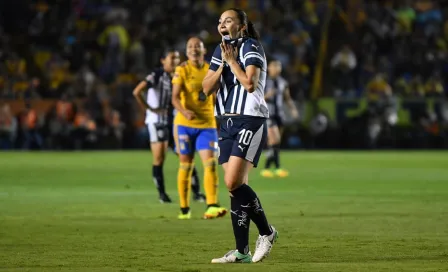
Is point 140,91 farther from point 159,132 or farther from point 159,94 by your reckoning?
point 159,132

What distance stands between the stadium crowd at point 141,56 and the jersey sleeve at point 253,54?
24.4 metres

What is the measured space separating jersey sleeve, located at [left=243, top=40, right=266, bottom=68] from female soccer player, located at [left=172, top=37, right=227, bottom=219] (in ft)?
15.2

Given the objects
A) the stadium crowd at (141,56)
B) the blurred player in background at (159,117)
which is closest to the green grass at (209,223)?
the blurred player in background at (159,117)

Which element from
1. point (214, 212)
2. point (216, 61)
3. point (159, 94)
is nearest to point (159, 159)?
point (159, 94)

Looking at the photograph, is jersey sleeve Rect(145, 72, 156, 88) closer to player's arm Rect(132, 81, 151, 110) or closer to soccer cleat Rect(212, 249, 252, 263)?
player's arm Rect(132, 81, 151, 110)

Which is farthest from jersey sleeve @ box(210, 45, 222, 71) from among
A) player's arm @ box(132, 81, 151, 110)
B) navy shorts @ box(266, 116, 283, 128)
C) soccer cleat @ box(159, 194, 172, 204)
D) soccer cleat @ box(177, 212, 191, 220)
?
navy shorts @ box(266, 116, 283, 128)

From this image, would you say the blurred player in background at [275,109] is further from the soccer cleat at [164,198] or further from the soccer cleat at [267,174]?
the soccer cleat at [164,198]

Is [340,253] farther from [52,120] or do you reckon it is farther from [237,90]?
[52,120]

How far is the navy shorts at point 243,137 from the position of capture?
925cm

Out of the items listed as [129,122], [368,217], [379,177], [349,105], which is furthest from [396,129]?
[368,217]

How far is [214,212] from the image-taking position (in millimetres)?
13438

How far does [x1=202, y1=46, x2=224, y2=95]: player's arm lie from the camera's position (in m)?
9.33

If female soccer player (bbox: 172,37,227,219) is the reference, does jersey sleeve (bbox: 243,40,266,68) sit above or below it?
above

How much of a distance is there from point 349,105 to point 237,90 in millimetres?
25557
